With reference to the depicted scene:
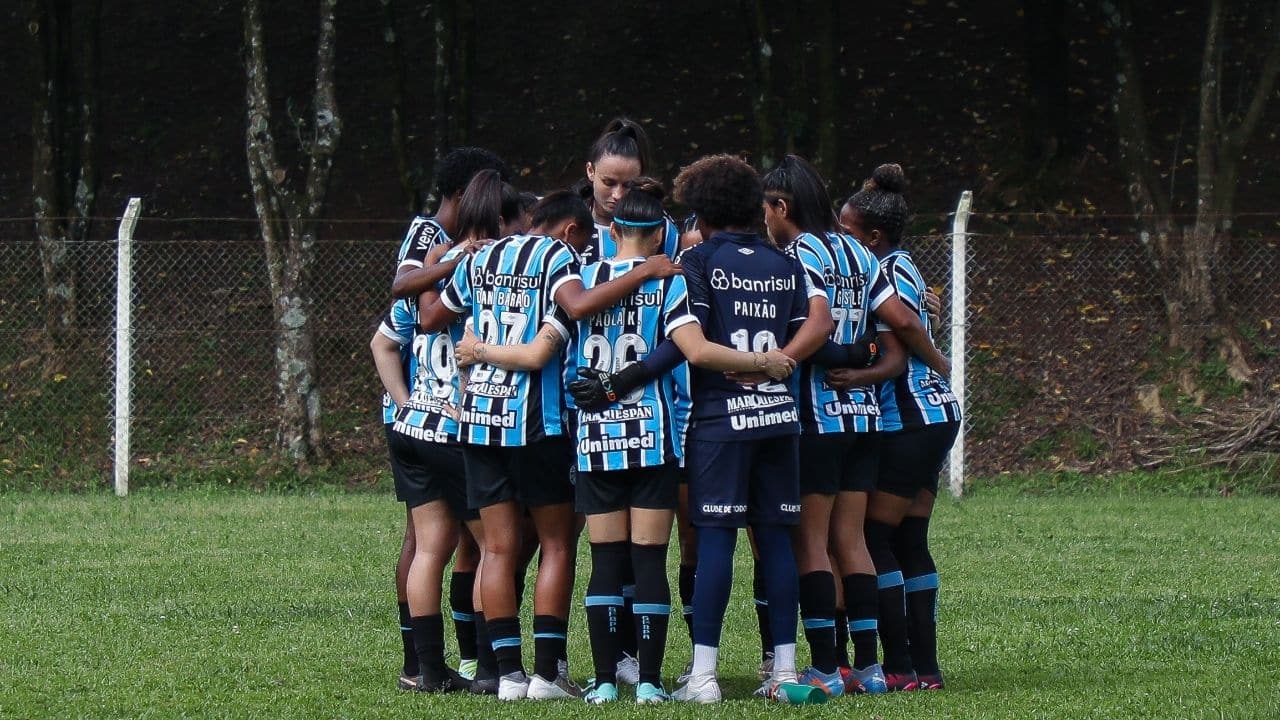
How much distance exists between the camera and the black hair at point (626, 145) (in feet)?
18.9

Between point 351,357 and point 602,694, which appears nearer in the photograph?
point 602,694

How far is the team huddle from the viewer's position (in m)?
5.17

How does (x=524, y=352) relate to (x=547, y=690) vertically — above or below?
above

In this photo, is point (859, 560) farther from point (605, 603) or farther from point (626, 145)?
point (626, 145)

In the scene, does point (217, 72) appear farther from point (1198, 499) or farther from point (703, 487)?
point (703, 487)

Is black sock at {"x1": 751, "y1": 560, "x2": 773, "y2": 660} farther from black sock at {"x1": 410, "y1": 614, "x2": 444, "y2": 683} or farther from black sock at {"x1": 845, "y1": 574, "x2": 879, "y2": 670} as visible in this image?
black sock at {"x1": 410, "y1": 614, "x2": 444, "y2": 683}

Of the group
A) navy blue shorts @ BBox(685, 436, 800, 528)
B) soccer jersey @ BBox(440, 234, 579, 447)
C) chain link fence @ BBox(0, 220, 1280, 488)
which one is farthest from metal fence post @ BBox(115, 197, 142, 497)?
navy blue shorts @ BBox(685, 436, 800, 528)

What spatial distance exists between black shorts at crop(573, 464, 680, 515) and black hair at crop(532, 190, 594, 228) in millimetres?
872

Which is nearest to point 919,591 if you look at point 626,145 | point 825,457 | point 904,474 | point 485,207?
point 904,474

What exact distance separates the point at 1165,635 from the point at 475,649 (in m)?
2.81

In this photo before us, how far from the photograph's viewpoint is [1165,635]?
6.48 meters

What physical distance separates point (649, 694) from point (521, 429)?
959 mm

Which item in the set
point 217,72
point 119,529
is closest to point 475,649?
point 119,529

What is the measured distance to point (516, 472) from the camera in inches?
210
